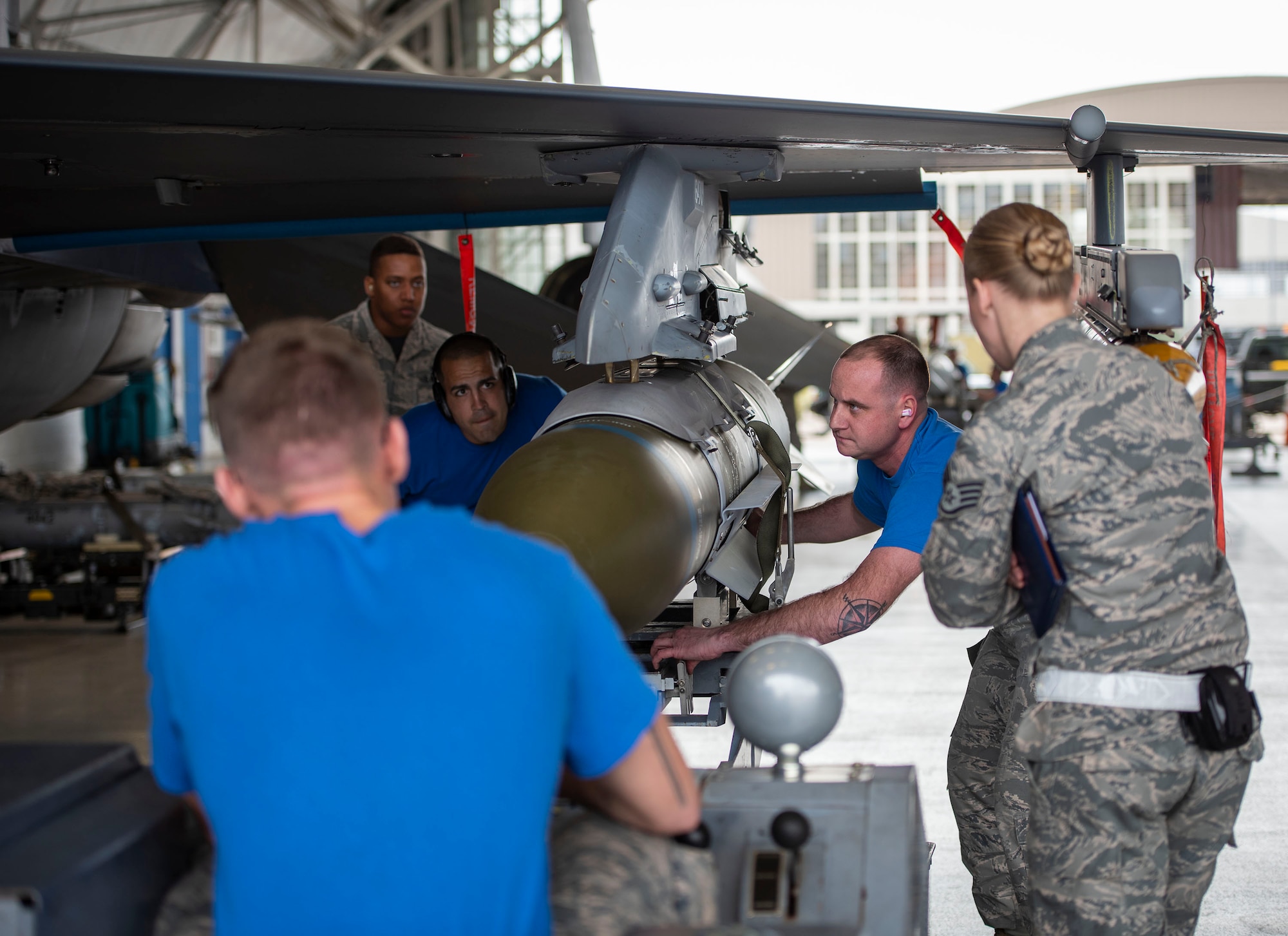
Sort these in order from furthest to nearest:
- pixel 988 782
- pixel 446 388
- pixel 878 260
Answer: pixel 878 260 < pixel 446 388 < pixel 988 782

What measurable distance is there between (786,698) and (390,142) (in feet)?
7.48

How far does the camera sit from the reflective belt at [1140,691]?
197 centimetres

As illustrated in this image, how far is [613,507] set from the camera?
8.30ft

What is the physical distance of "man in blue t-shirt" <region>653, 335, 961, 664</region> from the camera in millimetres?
2832

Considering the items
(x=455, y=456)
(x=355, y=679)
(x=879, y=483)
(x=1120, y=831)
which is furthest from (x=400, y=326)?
(x=355, y=679)

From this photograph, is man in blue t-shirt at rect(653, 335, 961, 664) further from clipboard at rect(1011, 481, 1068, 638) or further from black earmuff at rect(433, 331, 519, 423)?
black earmuff at rect(433, 331, 519, 423)

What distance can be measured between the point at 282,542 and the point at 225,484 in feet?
0.65

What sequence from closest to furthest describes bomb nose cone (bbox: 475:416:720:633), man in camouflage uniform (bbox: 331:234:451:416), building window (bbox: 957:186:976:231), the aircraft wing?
bomb nose cone (bbox: 475:416:720:633)
the aircraft wing
man in camouflage uniform (bbox: 331:234:451:416)
building window (bbox: 957:186:976:231)

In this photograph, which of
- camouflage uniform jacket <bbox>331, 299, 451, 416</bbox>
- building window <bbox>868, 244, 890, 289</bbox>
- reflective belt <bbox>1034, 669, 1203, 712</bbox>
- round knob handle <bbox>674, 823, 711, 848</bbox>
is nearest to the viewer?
round knob handle <bbox>674, 823, 711, 848</bbox>

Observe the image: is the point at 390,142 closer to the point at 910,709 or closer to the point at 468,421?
the point at 468,421

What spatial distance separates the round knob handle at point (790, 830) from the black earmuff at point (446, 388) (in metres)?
2.11

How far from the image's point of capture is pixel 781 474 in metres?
3.54

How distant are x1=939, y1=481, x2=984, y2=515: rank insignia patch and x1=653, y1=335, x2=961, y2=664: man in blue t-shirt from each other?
0.80 meters

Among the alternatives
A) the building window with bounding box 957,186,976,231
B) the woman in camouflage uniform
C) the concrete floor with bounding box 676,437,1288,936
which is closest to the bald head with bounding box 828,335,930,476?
the woman in camouflage uniform
